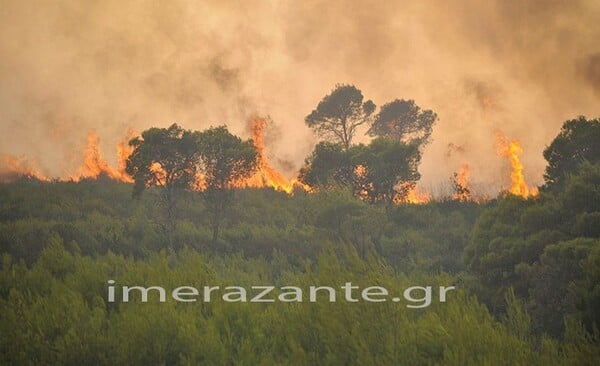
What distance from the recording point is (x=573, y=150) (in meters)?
34.3

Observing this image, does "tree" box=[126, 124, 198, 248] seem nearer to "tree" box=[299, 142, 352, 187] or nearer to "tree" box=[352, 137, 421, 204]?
"tree" box=[299, 142, 352, 187]

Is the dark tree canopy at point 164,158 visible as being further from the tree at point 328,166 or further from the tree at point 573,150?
the tree at point 573,150

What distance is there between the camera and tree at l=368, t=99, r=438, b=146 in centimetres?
6500

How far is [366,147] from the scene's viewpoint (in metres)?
47.9

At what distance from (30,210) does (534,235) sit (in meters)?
33.5

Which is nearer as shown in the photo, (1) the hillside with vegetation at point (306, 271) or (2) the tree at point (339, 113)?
(1) the hillside with vegetation at point (306, 271)

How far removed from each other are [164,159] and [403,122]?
3375 centimetres

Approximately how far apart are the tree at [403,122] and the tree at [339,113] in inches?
148

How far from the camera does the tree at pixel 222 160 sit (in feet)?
134

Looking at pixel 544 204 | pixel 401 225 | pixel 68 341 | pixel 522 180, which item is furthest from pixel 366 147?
pixel 68 341

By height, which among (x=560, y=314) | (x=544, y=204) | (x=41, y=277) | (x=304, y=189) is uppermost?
(x=304, y=189)

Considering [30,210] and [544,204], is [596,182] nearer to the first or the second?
[544,204]

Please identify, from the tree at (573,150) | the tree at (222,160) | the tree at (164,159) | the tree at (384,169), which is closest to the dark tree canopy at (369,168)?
the tree at (384,169)

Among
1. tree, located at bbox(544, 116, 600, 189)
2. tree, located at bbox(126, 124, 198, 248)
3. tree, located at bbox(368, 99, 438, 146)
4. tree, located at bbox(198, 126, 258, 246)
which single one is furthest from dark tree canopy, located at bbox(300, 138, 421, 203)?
tree, located at bbox(368, 99, 438, 146)
